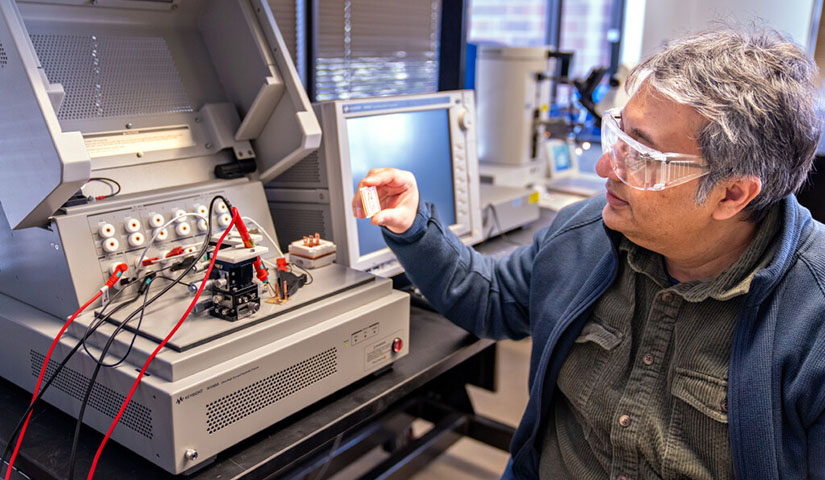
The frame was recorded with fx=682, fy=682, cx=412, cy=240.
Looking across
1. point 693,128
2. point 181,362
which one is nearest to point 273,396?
point 181,362

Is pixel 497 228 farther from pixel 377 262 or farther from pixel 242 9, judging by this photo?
pixel 242 9

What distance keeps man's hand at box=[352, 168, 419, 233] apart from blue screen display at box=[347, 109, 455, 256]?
0.56ft

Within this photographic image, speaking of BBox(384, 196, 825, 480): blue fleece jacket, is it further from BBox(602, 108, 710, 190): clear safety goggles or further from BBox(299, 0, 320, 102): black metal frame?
BBox(299, 0, 320, 102): black metal frame

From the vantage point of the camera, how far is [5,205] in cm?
119

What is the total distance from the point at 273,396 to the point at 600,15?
565 centimetres

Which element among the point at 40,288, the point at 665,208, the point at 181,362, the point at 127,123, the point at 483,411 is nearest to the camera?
the point at 181,362

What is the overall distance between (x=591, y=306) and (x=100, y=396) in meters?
0.87

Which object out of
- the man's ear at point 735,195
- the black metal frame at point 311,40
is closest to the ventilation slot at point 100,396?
the man's ear at point 735,195

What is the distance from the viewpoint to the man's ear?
3.56 feet

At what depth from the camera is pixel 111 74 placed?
4.67ft

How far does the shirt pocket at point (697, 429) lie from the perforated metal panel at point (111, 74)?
118 centimetres

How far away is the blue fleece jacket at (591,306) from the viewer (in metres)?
1.07

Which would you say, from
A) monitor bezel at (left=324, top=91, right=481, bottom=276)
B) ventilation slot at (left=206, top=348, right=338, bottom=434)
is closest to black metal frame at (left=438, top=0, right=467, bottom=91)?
monitor bezel at (left=324, top=91, right=481, bottom=276)

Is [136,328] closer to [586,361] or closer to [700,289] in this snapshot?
[586,361]
